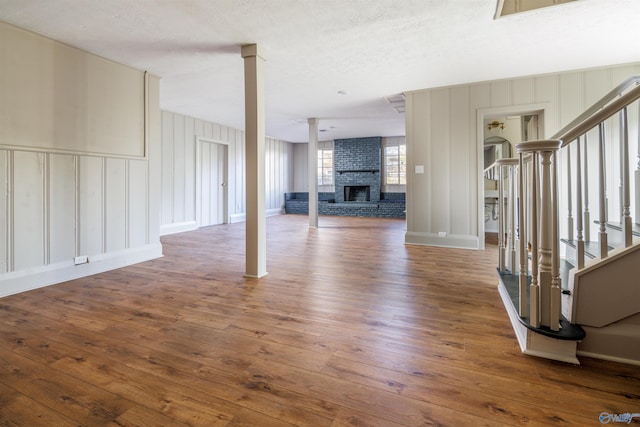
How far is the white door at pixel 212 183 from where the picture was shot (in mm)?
7172

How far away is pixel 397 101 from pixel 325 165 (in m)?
5.80

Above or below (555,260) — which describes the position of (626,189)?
above

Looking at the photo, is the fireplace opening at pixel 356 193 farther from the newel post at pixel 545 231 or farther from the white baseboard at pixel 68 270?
the newel post at pixel 545 231

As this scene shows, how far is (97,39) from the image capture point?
304 centimetres

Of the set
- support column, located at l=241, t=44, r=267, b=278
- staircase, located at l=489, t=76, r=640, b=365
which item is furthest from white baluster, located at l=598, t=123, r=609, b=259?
support column, located at l=241, t=44, r=267, b=278

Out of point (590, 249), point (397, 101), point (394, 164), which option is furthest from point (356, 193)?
point (590, 249)

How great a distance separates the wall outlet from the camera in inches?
126

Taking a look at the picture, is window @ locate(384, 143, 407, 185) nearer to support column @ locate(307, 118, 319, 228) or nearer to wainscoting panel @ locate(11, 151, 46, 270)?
support column @ locate(307, 118, 319, 228)

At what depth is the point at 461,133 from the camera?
15.0ft

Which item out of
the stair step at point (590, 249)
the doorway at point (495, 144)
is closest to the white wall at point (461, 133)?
the doorway at point (495, 144)

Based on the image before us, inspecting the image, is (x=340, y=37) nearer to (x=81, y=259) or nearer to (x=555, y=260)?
(x=555, y=260)

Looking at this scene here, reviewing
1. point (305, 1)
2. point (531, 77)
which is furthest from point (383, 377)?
point (531, 77)

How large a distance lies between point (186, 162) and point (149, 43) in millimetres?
3737

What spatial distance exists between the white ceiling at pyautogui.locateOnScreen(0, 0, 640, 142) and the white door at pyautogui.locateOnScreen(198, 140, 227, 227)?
2.73m
